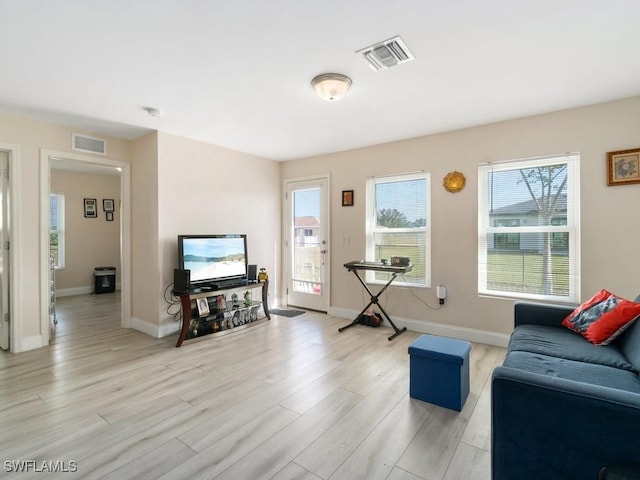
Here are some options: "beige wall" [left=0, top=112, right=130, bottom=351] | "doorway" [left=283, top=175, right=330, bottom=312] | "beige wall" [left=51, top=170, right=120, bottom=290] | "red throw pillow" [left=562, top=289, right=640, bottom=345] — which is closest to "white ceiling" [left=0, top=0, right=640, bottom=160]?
"beige wall" [left=0, top=112, right=130, bottom=351]

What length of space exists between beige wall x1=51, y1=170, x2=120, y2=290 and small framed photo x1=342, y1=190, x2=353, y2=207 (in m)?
5.45

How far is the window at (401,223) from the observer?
13.3ft

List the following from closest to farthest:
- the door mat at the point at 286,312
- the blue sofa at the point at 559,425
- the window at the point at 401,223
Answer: the blue sofa at the point at 559,425
the window at the point at 401,223
the door mat at the point at 286,312

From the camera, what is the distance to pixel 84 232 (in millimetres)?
6672

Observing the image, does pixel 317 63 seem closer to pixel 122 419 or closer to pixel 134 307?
pixel 122 419

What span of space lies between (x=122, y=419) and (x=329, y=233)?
336 cm

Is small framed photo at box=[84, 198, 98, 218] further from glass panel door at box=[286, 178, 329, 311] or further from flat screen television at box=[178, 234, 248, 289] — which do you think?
glass panel door at box=[286, 178, 329, 311]

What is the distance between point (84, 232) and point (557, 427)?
26.5ft

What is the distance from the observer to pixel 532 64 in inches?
91.6

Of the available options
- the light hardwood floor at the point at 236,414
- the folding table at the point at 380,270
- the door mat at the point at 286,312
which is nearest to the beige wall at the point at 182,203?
the light hardwood floor at the point at 236,414

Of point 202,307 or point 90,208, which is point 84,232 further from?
point 202,307

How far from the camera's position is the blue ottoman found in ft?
7.29

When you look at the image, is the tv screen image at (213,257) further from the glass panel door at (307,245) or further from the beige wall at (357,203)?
the glass panel door at (307,245)

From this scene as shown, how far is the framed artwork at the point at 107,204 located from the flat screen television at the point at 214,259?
442 cm
